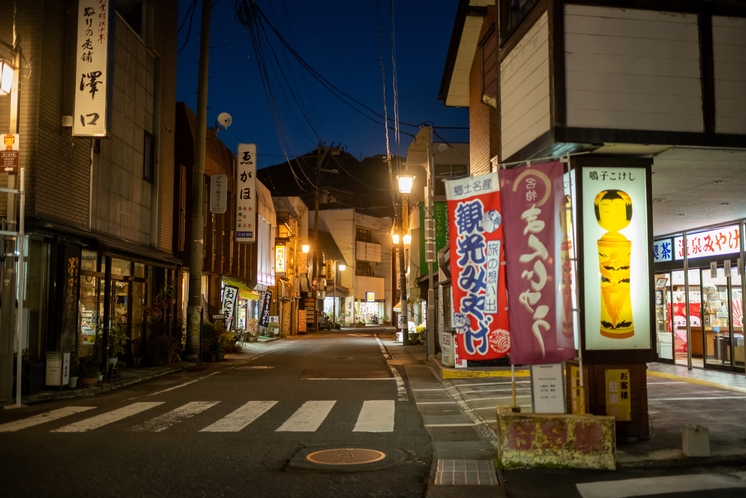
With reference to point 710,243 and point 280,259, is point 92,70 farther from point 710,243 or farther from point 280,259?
point 280,259

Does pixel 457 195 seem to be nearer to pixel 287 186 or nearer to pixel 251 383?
pixel 251 383

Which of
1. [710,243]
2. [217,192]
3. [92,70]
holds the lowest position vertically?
[710,243]

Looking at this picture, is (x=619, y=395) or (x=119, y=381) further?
(x=119, y=381)

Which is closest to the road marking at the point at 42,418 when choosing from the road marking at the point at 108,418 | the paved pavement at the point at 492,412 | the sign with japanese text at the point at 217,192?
the road marking at the point at 108,418

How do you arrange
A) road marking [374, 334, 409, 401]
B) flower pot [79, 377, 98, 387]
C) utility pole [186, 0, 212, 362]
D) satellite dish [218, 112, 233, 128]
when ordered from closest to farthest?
road marking [374, 334, 409, 401] < flower pot [79, 377, 98, 387] < utility pole [186, 0, 212, 362] < satellite dish [218, 112, 233, 128]

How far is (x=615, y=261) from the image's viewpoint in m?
8.16

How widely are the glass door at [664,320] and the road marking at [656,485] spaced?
40.6ft

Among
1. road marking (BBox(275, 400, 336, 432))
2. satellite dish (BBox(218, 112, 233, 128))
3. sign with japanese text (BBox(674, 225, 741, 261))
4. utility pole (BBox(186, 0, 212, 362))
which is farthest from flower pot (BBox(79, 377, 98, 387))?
satellite dish (BBox(218, 112, 233, 128))

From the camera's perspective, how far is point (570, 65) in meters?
7.83

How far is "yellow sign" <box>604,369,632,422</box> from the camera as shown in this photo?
807cm

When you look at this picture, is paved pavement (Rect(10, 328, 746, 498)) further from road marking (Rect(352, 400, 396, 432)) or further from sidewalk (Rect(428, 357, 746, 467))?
road marking (Rect(352, 400, 396, 432))

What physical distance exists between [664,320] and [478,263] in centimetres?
1313

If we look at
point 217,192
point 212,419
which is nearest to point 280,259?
point 217,192

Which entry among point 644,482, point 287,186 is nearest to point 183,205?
point 644,482
